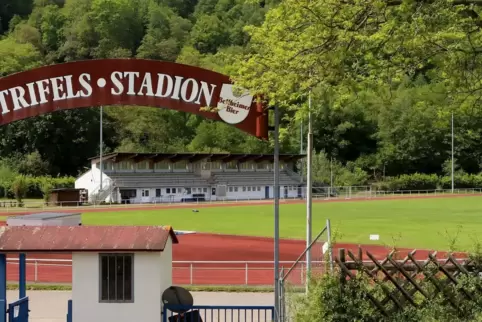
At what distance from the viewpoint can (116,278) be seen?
1146 cm

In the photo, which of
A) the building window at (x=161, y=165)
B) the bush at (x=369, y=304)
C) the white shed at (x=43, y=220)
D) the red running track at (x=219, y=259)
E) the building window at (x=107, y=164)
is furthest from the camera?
the building window at (x=161, y=165)

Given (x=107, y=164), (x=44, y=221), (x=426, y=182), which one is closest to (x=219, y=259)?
(x=44, y=221)

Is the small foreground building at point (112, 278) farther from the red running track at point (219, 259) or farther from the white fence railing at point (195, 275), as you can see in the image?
the white fence railing at point (195, 275)

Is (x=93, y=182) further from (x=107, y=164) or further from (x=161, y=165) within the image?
(x=161, y=165)

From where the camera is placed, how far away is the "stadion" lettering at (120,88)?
39.8 ft

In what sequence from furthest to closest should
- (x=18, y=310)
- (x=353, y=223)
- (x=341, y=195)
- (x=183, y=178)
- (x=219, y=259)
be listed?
(x=341, y=195) → (x=183, y=178) → (x=353, y=223) → (x=219, y=259) → (x=18, y=310)

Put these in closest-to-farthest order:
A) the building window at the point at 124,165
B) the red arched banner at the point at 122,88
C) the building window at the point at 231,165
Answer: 1. the red arched banner at the point at 122,88
2. the building window at the point at 124,165
3. the building window at the point at 231,165

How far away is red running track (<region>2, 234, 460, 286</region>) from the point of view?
73.4 feet

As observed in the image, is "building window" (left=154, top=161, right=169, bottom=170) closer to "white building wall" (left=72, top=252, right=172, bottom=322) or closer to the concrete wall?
the concrete wall

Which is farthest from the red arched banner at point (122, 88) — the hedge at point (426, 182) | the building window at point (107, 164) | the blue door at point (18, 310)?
the hedge at point (426, 182)

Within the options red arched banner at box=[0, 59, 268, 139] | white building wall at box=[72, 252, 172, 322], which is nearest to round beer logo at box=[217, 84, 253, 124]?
red arched banner at box=[0, 59, 268, 139]

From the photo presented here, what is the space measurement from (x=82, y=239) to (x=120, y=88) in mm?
2688

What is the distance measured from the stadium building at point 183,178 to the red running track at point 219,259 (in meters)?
43.9

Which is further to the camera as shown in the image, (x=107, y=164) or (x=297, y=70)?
(x=107, y=164)
